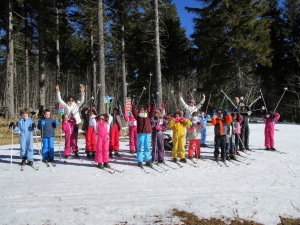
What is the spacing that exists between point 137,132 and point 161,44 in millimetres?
15788

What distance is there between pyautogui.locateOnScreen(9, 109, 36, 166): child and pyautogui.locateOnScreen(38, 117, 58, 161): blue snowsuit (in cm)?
31

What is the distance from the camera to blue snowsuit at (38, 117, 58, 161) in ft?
26.5

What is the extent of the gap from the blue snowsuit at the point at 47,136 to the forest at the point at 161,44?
476cm

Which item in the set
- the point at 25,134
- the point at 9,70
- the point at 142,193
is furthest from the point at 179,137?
the point at 9,70

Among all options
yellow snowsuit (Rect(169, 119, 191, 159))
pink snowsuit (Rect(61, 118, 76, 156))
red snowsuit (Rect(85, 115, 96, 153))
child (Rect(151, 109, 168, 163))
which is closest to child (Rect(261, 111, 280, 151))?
yellow snowsuit (Rect(169, 119, 191, 159))

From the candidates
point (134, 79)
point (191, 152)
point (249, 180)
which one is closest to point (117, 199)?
point (249, 180)

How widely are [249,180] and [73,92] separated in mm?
36598

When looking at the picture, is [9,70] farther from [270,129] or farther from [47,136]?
[270,129]

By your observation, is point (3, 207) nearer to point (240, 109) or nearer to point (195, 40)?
point (240, 109)

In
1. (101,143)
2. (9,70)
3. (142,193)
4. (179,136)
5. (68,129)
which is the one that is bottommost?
(142,193)

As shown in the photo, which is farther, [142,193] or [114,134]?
[114,134]

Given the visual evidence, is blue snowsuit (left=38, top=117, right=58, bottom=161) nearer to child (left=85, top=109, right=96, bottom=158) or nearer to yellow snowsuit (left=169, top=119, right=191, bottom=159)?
child (left=85, top=109, right=96, bottom=158)

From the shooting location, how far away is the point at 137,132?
7.98 m

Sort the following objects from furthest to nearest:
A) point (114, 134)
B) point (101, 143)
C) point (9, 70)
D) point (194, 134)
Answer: point (9, 70), point (114, 134), point (194, 134), point (101, 143)
